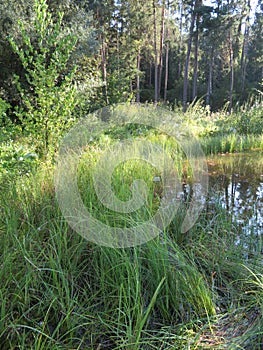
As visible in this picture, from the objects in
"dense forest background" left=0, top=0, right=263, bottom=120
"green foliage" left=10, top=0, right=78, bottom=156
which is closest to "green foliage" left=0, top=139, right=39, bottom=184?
"green foliage" left=10, top=0, right=78, bottom=156

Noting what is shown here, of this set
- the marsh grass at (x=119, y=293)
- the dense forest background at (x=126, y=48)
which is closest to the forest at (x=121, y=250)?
the marsh grass at (x=119, y=293)

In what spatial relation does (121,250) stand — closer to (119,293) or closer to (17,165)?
(119,293)

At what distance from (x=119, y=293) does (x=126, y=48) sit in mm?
19690

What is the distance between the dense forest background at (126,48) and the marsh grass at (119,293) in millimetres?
2032

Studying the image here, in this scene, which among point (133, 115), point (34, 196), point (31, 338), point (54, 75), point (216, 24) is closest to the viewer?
point (31, 338)

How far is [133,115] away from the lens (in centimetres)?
682

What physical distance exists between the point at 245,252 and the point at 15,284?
4.20ft

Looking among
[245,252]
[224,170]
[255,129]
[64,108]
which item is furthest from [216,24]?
[245,252]

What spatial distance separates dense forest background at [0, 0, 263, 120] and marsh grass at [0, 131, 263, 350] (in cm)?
203

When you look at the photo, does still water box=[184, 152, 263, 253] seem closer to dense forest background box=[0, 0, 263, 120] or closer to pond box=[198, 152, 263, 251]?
pond box=[198, 152, 263, 251]

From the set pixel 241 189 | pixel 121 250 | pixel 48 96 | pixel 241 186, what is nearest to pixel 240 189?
pixel 241 189

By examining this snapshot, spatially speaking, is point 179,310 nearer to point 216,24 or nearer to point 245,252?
point 245,252

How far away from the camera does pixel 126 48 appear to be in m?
18.7

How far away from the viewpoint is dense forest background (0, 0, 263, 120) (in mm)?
6094
